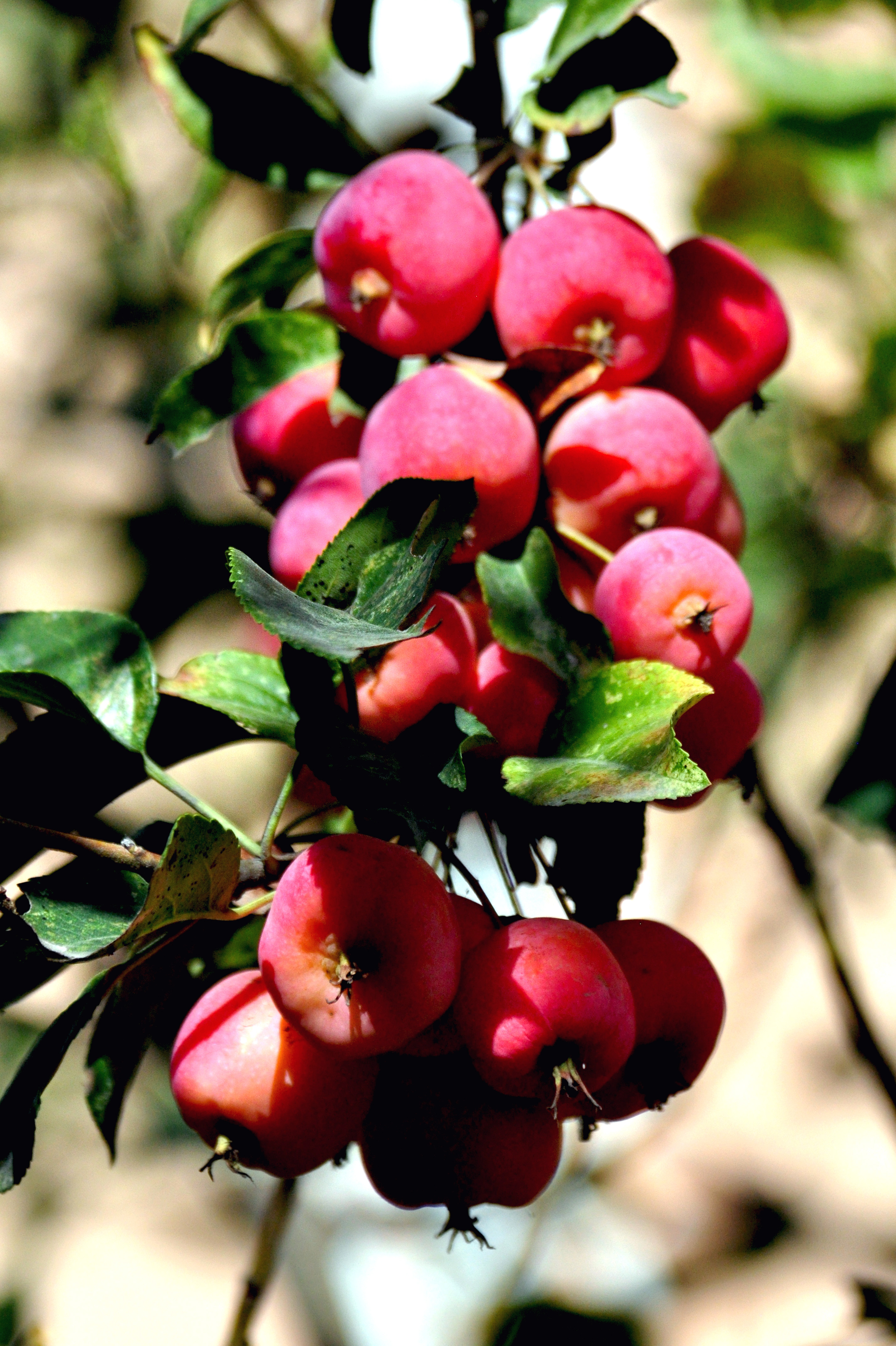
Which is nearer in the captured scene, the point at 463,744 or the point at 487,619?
the point at 463,744

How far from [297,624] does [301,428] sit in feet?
0.81

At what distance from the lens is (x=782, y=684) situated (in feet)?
5.08

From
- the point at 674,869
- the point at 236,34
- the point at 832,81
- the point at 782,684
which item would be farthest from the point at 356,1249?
the point at 236,34

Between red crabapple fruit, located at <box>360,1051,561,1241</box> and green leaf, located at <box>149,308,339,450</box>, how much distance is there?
0.32 meters

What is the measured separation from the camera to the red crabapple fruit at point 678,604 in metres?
0.47

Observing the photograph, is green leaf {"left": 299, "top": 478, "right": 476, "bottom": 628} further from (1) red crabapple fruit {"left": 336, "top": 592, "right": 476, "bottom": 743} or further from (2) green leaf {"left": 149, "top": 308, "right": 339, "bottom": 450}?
(2) green leaf {"left": 149, "top": 308, "right": 339, "bottom": 450}

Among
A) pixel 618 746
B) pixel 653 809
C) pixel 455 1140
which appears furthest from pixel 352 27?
pixel 653 809

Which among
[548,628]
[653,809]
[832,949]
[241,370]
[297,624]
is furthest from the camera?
[653,809]

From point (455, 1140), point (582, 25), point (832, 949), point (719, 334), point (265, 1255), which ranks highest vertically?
point (582, 25)

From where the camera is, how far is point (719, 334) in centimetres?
58

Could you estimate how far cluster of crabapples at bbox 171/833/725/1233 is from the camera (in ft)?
1.30

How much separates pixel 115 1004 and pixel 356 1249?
4.12ft

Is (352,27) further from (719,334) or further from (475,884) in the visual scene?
(475,884)

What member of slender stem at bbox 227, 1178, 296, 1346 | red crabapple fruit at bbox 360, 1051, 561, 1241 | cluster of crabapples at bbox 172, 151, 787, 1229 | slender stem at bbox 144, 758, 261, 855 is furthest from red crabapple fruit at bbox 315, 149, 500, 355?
slender stem at bbox 227, 1178, 296, 1346
